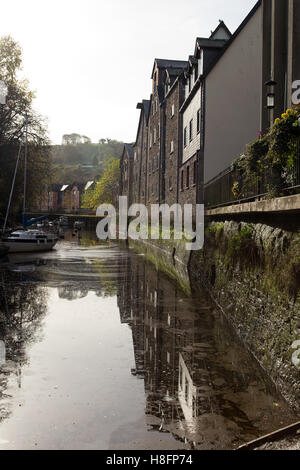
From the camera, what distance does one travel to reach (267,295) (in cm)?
753

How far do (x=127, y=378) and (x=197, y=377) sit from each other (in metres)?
1.13

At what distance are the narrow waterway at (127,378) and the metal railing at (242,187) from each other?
3.09m

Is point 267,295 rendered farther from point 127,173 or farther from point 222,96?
point 127,173

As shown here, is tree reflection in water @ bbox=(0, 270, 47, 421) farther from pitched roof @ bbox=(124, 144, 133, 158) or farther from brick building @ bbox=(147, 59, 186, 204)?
pitched roof @ bbox=(124, 144, 133, 158)

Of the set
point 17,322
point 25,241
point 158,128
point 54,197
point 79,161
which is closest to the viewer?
point 17,322

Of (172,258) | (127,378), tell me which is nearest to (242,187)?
(127,378)

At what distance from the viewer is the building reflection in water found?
17.1 ft

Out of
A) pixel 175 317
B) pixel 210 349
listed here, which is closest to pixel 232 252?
pixel 175 317

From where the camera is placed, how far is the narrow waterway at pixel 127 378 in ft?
16.5

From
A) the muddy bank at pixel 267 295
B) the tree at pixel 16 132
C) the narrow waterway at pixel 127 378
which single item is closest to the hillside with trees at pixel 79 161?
the tree at pixel 16 132

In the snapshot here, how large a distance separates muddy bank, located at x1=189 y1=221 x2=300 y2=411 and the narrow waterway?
314 millimetres

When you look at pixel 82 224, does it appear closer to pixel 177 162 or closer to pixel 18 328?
pixel 177 162

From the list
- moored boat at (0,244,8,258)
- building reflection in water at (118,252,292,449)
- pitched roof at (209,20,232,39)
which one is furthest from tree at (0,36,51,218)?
building reflection in water at (118,252,292,449)

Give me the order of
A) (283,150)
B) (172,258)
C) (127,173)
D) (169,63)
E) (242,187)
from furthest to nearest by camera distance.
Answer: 1. (127,173)
2. (169,63)
3. (172,258)
4. (242,187)
5. (283,150)
